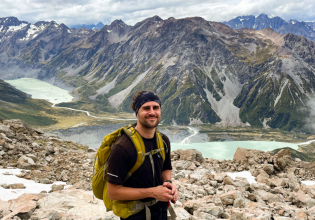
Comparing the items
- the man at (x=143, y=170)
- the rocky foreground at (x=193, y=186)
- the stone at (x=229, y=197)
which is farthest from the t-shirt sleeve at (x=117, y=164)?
the stone at (x=229, y=197)

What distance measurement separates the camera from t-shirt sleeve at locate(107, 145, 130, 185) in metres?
5.83

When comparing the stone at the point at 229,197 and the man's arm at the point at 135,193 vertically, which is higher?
the man's arm at the point at 135,193

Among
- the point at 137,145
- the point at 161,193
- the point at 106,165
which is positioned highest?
the point at 137,145

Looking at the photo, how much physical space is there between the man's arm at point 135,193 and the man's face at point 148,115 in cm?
164

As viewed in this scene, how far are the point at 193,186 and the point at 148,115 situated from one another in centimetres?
1303

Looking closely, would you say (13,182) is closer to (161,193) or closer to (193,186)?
(193,186)

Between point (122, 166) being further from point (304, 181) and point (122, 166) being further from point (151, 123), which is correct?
point (304, 181)

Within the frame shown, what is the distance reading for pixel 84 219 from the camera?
10.4 m

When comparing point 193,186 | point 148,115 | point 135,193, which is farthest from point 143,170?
point 193,186

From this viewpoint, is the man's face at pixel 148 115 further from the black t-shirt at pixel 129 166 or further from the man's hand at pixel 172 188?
the man's hand at pixel 172 188

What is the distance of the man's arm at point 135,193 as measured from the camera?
598 centimetres

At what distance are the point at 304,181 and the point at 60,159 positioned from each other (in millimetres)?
24476

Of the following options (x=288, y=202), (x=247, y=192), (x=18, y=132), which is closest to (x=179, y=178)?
(x=247, y=192)

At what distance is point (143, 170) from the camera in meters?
6.32
